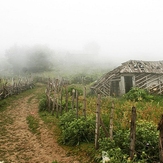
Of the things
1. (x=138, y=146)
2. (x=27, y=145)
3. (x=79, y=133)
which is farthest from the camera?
(x=27, y=145)

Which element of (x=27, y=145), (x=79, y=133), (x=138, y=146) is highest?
(x=138, y=146)

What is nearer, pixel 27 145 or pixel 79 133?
pixel 79 133

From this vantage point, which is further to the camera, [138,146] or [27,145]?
[27,145]

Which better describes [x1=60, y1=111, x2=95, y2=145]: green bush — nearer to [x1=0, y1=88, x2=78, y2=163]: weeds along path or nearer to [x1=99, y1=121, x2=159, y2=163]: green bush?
[x1=0, y1=88, x2=78, y2=163]: weeds along path

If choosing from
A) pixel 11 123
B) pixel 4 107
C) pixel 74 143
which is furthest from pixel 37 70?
pixel 74 143

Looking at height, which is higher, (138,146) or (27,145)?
(138,146)

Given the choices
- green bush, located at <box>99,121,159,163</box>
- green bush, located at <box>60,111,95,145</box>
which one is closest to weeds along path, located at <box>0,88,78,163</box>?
green bush, located at <box>60,111,95,145</box>

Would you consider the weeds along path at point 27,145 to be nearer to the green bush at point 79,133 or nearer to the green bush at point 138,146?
the green bush at point 79,133

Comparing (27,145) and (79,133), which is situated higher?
(79,133)

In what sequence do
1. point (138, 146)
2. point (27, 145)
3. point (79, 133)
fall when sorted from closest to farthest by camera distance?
point (138, 146) → point (79, 133) → point (27, 145)

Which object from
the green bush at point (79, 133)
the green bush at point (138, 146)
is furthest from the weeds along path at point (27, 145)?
the green bush at point (138, 146)

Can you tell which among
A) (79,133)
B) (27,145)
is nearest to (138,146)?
(79,133)

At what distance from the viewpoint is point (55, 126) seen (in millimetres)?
10273

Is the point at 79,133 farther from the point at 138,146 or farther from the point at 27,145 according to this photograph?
the point at 138,146
